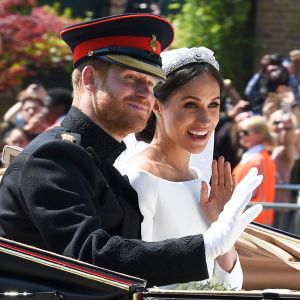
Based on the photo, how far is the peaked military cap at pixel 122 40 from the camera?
3.31 m

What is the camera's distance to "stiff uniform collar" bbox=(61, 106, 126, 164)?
3.30 metres

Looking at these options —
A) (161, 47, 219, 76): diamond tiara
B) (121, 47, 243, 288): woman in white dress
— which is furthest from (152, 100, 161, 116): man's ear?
(161, 47, 219, 76): diamond tiara

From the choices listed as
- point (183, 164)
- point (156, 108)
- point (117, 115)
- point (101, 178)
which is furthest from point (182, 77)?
point (101, 178)

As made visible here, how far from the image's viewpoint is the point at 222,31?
45.4 ft

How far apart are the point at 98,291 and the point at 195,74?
4.17 feet

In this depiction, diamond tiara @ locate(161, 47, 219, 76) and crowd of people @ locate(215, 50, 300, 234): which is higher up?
crowd of people @ locate(215, 50, 300, 234)

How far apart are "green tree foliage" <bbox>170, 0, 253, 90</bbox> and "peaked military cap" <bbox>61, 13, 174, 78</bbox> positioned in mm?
9529

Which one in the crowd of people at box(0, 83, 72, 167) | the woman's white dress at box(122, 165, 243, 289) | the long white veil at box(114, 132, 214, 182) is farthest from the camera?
the crowd of people at box(0, 83, 72, 167)

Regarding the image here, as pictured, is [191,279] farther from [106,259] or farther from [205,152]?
[205,152]

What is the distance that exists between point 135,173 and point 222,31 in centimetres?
1032

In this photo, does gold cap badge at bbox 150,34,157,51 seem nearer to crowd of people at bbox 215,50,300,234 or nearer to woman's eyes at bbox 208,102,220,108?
woman's eyes at bbox 208,102,220,108

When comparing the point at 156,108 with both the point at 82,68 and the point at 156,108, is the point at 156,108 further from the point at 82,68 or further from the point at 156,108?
the point at 82,68

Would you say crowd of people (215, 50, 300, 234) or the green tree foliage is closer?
crowd of people (215, 50, 300, 234)

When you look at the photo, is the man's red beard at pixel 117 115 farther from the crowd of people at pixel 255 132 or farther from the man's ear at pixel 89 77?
the crowd of people at pixel 255 132
